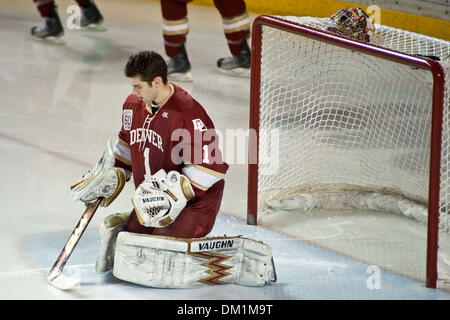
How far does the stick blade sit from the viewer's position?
118 inches

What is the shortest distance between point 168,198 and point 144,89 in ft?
1.23

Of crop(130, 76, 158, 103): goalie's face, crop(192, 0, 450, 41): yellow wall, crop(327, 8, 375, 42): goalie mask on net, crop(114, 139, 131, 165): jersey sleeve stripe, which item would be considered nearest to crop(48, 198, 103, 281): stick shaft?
crop(114, 139, 131, 165): jersey sleeve stripe

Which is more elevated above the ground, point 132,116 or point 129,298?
point 132,116

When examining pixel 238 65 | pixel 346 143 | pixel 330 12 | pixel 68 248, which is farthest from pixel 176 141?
pixel 330 12

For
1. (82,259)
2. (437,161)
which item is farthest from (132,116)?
(437,161)

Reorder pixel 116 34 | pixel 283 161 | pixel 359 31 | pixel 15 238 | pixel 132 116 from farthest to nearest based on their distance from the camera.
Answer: pixel 116 34, pixel 283 161, pixel 359 31, pixel 15 238, pixel 132 116

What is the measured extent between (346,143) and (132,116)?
4.61 ft

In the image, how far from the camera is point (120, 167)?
3.29 meters

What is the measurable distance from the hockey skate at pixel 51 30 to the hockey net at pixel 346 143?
3016 mm

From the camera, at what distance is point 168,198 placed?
2.96m

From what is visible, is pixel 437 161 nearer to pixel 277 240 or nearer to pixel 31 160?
pixel 277 240

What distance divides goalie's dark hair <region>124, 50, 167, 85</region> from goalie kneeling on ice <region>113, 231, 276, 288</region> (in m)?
0.52

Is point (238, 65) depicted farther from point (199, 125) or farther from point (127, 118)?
point (199, 125)

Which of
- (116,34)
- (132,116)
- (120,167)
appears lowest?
(116,34)
